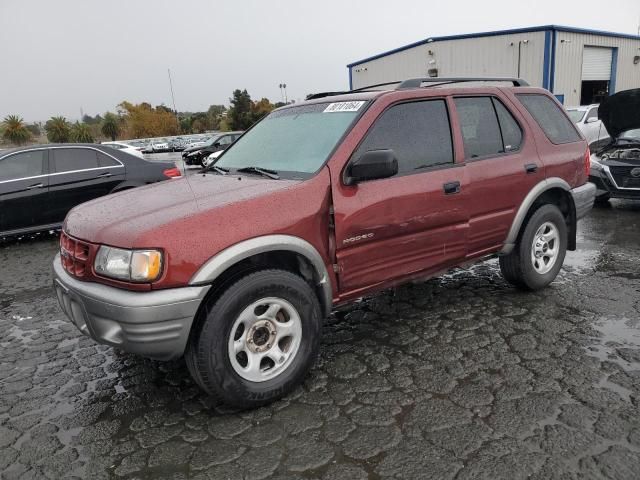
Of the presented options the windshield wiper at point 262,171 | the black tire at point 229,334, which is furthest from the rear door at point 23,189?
the black tire at point 229,334

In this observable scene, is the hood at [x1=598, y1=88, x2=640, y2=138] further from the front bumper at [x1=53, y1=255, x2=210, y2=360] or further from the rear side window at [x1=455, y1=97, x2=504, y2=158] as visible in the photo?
the front bumper at [x1=53, y1=255, x2=210, y2=360]

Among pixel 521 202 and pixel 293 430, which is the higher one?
pixel 521 202

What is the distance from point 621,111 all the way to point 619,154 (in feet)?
3.94

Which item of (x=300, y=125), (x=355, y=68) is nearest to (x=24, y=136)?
(x=355, y=68)

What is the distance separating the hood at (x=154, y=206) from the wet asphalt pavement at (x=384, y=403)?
3.49 ft

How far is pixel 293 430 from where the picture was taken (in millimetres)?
2650

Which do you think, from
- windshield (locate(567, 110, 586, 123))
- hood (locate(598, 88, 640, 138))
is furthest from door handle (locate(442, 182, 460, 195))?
windshield (locate(567, 110, 586, 123))

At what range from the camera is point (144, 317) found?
2.46m

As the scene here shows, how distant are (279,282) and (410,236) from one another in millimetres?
1081

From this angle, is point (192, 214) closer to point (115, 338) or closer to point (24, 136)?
point (115, 338)

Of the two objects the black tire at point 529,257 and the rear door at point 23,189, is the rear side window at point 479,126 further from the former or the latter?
the rear door at point 23,189

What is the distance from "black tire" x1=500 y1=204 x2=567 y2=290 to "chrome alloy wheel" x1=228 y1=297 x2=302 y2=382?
2285 mm

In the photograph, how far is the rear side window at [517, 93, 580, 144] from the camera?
435 centimetres

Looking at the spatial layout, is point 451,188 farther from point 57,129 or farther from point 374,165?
point 57,129
